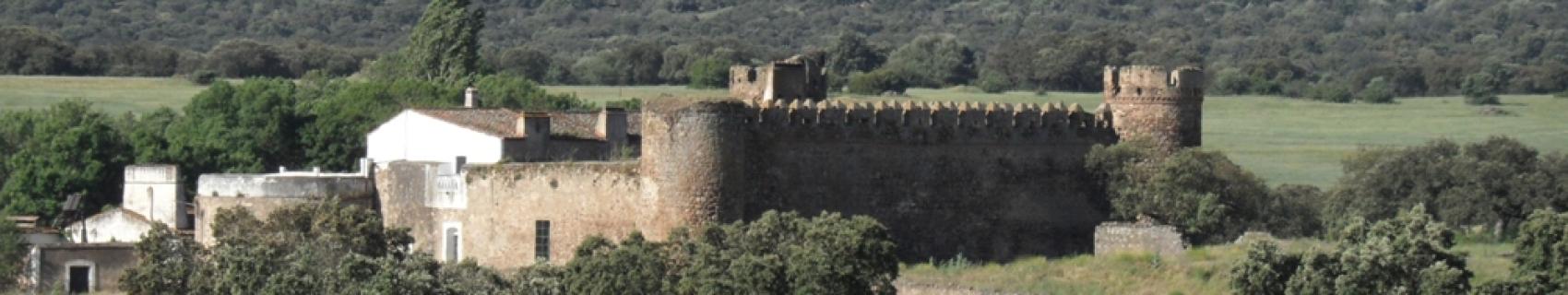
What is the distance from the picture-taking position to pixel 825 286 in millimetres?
58188

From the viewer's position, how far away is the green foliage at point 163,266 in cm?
6350

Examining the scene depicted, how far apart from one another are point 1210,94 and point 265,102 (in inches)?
2312

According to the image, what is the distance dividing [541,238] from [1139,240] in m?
9.60

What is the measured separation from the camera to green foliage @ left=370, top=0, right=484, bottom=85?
10369 cm

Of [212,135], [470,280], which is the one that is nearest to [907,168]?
[470,280]

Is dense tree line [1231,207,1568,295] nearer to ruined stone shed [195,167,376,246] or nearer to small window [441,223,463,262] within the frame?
small window [441,223,463,262]

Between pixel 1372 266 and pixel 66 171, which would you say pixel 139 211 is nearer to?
pixel 66 171

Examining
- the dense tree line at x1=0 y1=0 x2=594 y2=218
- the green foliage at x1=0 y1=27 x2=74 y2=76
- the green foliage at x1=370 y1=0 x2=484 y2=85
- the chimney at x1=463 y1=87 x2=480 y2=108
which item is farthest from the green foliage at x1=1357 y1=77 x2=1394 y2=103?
the chimney at x1=463 y1=87 x2=480 y2=108

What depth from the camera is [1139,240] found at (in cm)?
6500

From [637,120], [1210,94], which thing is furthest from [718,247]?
[1210,94]

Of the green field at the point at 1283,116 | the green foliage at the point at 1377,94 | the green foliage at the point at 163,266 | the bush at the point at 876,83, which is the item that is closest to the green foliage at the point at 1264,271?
the green foliage at the point at 163,266

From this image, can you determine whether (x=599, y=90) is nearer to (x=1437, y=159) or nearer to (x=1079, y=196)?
(x=1437, y=159)

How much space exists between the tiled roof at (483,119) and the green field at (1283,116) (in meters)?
29.9

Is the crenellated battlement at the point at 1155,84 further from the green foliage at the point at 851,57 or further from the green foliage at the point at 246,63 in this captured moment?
the green foliage at the point at 246,63
